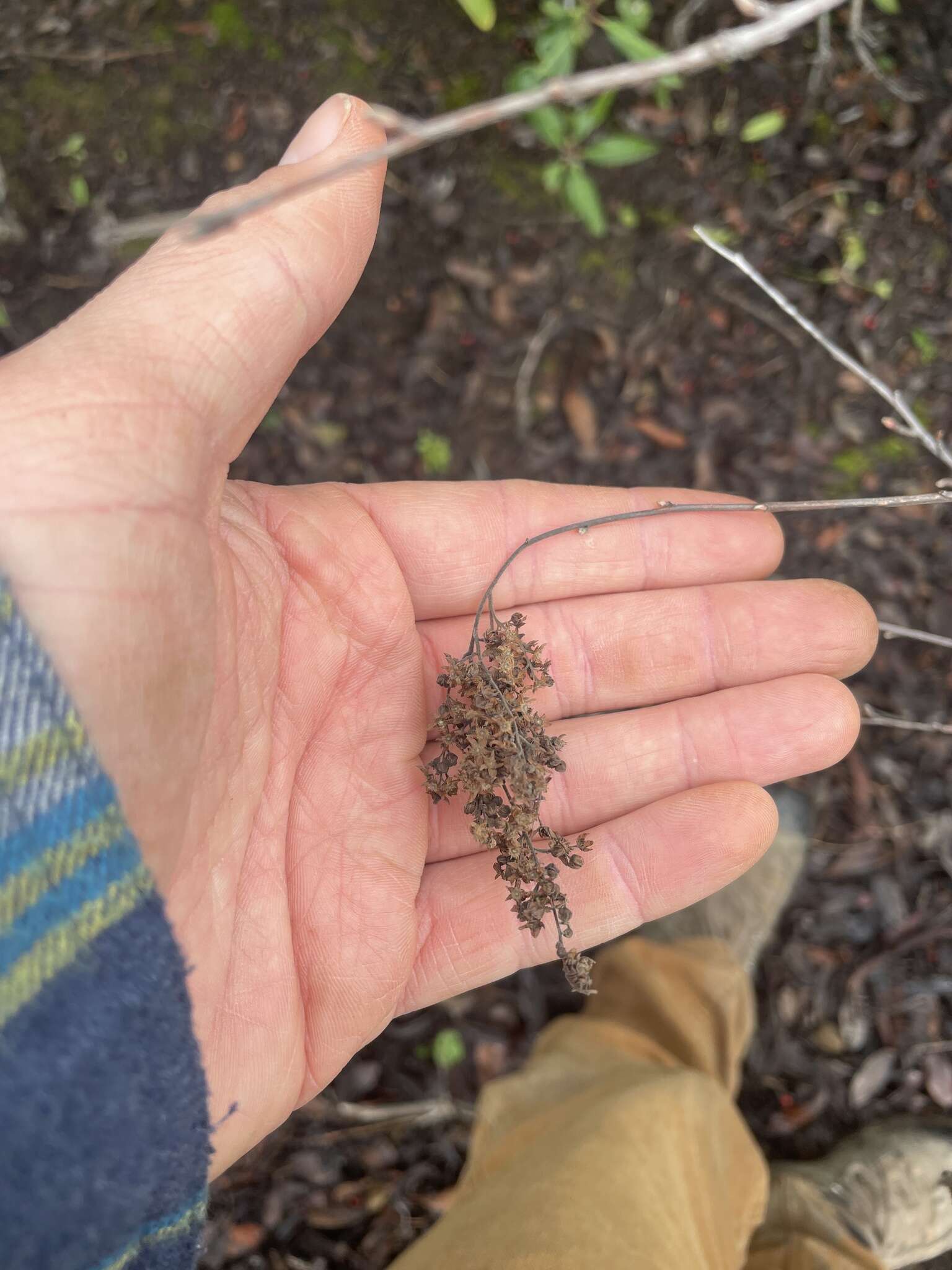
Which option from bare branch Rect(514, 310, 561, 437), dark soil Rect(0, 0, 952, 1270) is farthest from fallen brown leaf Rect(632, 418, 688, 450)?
bare branch Rect(514, 310, 561, 437)

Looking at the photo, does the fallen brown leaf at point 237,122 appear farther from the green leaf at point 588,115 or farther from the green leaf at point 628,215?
the green leaf at point 628,215

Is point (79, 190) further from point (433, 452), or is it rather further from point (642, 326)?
point (642, 326)

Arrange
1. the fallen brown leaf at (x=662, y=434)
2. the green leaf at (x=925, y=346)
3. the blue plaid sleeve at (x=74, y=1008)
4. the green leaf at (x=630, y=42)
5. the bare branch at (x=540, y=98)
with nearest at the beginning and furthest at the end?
the bare branch at (x=540, y=98), the blue plaid sleeve at (x=74, y=1008), the green leaf at (x=630, y=42), the green leaf at (x=925, y=346), the fallen brown leaf at (x=662, y=434)

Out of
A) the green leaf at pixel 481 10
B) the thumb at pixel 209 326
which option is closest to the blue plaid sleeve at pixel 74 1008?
the thumb at pixel 209 326

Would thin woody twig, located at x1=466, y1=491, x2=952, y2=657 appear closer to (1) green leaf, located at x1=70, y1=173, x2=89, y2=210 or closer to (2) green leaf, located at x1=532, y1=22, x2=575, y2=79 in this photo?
(2) green leaf, located at x1=532, y1=22, x2=575, y2=79

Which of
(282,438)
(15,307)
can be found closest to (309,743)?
(282,438)

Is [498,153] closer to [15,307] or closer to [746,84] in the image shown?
[746,84]
